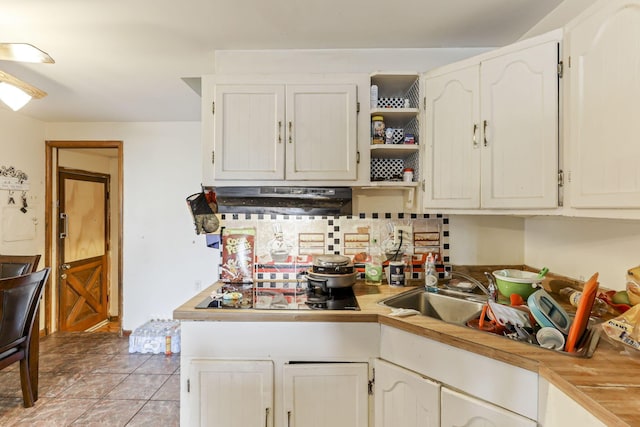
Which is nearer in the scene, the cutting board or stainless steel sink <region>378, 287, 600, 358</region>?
the cutting board

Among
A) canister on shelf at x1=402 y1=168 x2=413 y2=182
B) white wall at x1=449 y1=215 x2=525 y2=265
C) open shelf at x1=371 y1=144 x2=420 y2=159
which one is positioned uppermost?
open shelf at x1=371 y1=144 x2=420 y2=159

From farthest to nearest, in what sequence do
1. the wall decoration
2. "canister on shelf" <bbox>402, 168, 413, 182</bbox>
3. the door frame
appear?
the door frame < the wall decoration < "canister on shelf" <bbox>402, 168, 413, 182</bbox>

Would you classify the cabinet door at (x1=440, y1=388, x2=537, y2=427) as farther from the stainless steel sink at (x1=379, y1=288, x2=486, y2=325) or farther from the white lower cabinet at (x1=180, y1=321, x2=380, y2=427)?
the stainless steel sink at (x1=379, y1=288, x2=486, y2=325)

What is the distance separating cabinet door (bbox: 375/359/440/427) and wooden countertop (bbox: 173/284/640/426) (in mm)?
188

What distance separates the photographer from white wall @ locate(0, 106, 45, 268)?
2.82 m

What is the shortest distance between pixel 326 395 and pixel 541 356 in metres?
0.86

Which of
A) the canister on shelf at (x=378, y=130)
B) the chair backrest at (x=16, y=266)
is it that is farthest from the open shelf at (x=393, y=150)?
the chair backrest at (x=16, y=266)

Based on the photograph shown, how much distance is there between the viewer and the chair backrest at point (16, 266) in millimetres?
2189

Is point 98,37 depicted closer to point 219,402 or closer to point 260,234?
point 260,234

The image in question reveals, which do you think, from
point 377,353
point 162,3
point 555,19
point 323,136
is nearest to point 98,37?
point 162,3

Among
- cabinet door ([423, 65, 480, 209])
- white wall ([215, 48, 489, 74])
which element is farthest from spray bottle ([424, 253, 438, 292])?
white wall ([215, 48, 489, 74])

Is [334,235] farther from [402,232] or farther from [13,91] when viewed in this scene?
[13,91]

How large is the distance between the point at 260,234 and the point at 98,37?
4.58 ft

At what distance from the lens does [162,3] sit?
4.66 feet
